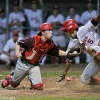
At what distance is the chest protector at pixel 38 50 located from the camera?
29.4ft

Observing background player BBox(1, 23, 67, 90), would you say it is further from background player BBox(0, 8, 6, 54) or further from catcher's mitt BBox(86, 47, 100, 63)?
background player BBox(0, 8, 6, 54)

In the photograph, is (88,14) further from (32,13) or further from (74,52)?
(74,52)

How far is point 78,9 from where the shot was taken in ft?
48.6

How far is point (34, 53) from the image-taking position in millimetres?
9031

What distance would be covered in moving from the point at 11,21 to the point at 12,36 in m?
0.53

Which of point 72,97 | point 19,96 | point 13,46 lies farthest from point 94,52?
point 13,46

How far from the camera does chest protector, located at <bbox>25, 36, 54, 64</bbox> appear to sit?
353 inches

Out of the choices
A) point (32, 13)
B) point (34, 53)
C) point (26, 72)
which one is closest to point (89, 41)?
point (34, 53)

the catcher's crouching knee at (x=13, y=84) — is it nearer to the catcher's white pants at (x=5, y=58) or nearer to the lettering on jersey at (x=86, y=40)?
the lettering on jersey at (x=86, y=40)

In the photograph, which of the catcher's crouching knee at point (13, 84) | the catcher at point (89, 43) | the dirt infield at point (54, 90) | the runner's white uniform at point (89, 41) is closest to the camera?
the dirt infield at point (54, 90)

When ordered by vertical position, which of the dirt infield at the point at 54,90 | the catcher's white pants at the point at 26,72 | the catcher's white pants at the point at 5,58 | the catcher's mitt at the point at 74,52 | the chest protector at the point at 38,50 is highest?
the chest protector at the point at 38,50

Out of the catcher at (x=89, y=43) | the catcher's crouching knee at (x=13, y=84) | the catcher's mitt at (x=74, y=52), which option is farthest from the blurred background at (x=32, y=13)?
the catcher at (x=89, y=43)

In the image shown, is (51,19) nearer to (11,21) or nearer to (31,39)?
(11,21)

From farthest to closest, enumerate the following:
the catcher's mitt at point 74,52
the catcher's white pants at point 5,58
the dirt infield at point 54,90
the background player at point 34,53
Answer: the catcher's white pants at point 5,58 → the catcher's mitt at point 74,52 → the background player at point 34,53 → the dirt infield at point 54,90
